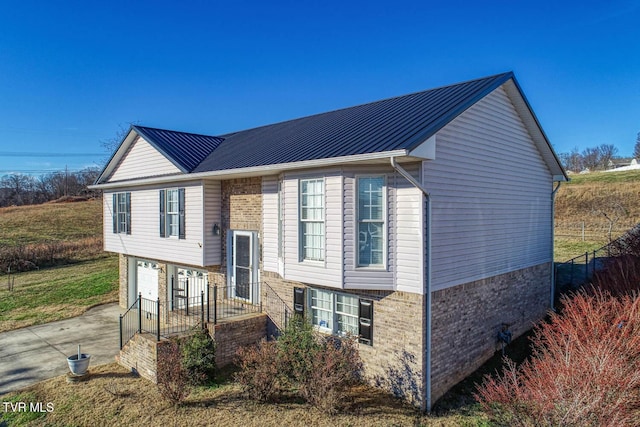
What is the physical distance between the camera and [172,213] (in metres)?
13.6

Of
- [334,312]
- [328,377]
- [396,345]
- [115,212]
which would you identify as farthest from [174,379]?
[115,212]

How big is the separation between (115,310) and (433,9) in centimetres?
1720

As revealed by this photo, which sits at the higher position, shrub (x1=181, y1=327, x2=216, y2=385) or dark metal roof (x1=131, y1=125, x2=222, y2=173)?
dark metal roof (x1=131, y1=125, x2=222, y2=173)

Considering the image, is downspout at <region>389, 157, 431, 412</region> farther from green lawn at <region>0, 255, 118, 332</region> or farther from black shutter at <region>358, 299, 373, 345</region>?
green lawn at <region>0, 255, 118, 332</region>

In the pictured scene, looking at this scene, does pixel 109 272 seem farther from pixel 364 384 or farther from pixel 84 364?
pixel 364 384

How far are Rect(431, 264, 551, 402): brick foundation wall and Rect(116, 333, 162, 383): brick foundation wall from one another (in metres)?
6.31

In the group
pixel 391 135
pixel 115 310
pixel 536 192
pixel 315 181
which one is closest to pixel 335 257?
pixel 315 181

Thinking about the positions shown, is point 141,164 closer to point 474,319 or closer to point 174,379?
point 174,379

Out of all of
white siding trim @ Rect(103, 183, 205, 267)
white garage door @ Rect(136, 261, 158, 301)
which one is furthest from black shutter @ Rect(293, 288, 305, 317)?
white garage door @ Rect(136, 261, 158, 301)


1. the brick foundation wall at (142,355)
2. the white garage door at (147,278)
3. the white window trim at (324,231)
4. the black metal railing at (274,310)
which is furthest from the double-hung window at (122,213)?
the white window trim at (324,231)

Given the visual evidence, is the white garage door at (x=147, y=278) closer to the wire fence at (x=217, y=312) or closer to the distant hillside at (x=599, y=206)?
the wire fence at (x=217, y=312)

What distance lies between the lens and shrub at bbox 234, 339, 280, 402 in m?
8.02

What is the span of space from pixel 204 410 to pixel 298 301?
3.32 metres

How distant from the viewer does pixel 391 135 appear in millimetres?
8289
